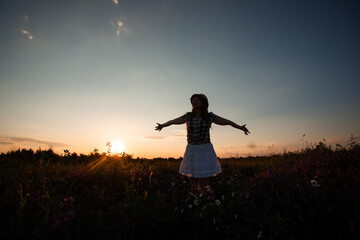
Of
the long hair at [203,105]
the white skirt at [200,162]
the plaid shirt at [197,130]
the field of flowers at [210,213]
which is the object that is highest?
the long hair at [203,105]

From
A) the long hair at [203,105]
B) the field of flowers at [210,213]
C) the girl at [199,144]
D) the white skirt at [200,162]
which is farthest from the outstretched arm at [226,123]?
the field of flowers at [210,213]

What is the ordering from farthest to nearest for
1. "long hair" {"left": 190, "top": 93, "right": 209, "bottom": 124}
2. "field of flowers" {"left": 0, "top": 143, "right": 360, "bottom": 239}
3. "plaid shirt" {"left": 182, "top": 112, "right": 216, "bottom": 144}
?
"long hair" {"left": 190, "top": 93, "right": 209, "bottom": 124} → "plaid shirt" {"left": 182, "top": 112, "right": 216, "bottom": 144} → "field of flowers" {"left": 0, "top": 143, "right": 360, "bottom": 239}

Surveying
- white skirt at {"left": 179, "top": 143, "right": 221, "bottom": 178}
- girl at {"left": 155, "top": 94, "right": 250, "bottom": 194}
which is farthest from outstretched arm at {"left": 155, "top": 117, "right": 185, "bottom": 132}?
Result: white skirt at {"left": 179, "top": 143, "right": 221, "bottom": 178}

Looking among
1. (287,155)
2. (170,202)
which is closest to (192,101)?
(170,202)

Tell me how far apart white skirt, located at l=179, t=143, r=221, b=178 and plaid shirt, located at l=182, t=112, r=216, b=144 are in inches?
5.3

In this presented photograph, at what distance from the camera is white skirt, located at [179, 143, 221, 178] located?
4.37 metres

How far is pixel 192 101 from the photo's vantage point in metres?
4.99

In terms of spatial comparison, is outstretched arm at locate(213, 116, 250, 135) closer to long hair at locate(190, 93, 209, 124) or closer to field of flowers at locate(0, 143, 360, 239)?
long hair at locate(190, 93, 209, 124)

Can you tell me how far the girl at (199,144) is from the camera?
173 inches

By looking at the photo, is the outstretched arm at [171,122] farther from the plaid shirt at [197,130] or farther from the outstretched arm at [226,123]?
the outstretched arm at [226,123]

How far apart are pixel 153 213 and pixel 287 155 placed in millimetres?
6328

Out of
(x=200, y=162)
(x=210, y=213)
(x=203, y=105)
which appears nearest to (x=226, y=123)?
(x=203, y=105)

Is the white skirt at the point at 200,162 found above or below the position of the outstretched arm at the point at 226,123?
below

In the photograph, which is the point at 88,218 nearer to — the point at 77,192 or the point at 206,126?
the point at 77,192
